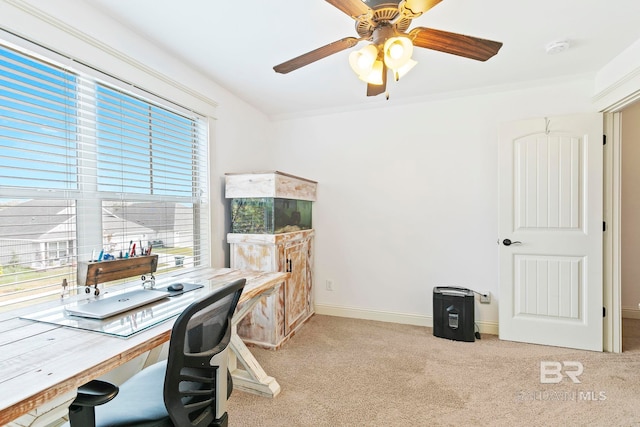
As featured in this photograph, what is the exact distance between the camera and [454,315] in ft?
8.87

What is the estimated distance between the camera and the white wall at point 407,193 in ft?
9.41

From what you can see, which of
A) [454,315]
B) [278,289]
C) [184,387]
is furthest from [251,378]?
[454,315]

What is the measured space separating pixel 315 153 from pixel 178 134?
155 cm

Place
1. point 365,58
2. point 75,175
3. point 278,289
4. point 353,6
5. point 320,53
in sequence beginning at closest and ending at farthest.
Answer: point 353,6, point 365,58, point 320,53, point 75,175, point 278,289

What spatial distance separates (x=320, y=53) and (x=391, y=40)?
0.41 m

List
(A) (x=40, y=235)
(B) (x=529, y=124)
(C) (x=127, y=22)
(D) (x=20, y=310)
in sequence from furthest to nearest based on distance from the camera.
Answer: (B) (x=529, y=124) < (C) (x=127, y=22) < (A) (x=40, y=235) < (D) (x=20, y=310)

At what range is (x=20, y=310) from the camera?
1.40m

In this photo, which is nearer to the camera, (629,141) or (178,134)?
(178,134)

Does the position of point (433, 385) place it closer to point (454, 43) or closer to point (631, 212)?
point (454, 43)

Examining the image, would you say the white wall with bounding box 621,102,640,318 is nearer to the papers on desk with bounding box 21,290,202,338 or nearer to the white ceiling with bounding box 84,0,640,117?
the white ceiling with bounding box 84,0,640,117

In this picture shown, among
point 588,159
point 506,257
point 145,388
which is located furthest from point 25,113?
point 588,159

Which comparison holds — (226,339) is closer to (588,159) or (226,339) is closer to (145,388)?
(145,388)

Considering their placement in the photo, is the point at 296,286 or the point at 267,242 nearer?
the point at 267,242

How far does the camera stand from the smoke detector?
6.70 ft
